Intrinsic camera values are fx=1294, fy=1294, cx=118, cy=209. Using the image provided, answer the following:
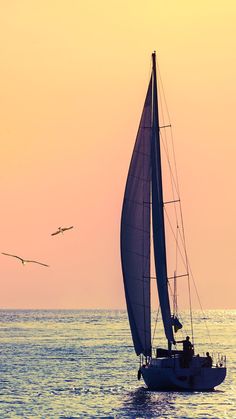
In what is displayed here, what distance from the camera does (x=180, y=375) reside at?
67.0 meters

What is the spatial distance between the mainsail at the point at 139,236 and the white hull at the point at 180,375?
84.4 inches

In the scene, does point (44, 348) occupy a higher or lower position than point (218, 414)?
higher

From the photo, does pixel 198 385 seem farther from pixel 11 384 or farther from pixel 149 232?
pixel 11 384

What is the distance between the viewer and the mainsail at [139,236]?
69375 millimetres

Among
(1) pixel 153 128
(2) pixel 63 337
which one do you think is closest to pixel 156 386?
(1) pixel 153 128

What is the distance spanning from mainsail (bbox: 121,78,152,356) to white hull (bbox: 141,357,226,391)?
214 cm

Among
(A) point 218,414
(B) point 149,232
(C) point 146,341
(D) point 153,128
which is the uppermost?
(D) point 153,128

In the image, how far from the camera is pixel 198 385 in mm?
67875

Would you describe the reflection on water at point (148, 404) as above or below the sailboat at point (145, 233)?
below

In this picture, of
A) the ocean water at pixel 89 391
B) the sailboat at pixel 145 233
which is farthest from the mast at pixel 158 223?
the ocean water at pixel 89 391

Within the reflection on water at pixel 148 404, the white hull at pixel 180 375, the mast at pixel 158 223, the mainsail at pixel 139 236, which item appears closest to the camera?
the reflection on water at pixel 148 404

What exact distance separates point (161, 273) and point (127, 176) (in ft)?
18.5

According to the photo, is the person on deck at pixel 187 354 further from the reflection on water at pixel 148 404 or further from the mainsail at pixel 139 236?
the mainsail at pixel 139 236

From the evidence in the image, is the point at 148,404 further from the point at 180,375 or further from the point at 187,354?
the point at 187,354
